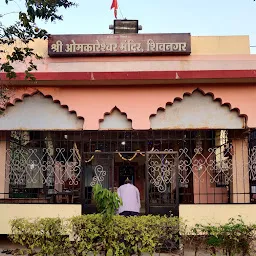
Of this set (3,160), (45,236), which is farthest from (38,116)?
(45,236)

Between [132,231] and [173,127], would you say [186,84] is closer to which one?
[173,127]

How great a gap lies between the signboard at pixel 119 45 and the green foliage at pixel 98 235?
4.25m

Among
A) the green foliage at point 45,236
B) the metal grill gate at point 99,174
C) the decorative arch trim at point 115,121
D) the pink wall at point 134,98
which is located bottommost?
the green foliage at point 45,236

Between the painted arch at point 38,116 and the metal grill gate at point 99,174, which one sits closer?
the painted arch at point 38,116

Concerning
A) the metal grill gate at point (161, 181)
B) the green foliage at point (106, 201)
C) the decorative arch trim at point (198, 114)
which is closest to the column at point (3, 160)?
the metal grill gate at point (161, 181)

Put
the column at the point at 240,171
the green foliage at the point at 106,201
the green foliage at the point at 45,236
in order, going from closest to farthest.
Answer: the green foliage at the point at 106,201, the green foliage at the point at 45,236, the column at the point at 240,171

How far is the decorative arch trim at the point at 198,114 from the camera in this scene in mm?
8961

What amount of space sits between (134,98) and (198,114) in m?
1.47

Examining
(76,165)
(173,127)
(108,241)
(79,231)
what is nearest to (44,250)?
(79,231)

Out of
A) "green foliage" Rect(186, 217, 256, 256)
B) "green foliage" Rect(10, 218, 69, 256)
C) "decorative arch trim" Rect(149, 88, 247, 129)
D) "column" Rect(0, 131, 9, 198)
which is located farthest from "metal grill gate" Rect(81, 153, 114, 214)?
"green foliage" Rect(186, 217, 256, 256)

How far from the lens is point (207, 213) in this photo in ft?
28.0

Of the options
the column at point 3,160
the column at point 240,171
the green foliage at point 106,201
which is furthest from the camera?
the column at point 3,160

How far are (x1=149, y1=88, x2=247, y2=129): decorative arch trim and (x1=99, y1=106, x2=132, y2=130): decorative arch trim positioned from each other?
1.83 feet

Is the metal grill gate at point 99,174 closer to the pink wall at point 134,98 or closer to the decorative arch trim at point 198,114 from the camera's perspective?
the pink wall at point 134,98
